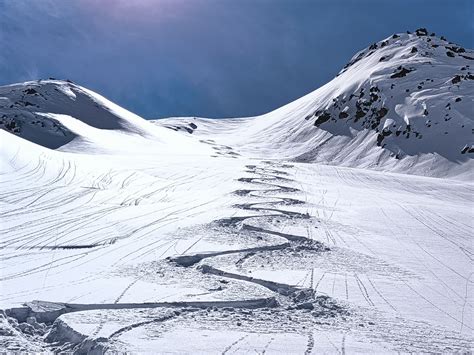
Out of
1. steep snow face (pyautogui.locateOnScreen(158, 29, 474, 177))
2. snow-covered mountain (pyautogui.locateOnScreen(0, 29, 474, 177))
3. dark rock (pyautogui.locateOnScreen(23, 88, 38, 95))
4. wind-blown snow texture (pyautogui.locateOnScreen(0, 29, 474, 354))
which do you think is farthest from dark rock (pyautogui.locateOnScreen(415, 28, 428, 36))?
dark rock (pyautogui.locateOnScreen(23, 88, 38, 95))

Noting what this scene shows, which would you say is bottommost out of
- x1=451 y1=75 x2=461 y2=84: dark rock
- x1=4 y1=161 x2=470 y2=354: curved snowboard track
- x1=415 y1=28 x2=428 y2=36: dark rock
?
x1=4 y1=161 x2=470 y2=354: curved snowboard track

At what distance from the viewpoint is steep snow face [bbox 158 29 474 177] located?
39969 millimetres

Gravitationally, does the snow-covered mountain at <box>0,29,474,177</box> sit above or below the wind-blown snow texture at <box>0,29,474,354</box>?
above

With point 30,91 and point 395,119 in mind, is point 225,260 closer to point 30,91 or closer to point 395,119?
point 395,119

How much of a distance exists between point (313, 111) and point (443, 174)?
1568 inches

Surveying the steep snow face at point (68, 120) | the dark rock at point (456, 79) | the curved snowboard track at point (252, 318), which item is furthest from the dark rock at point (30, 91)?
the curved snowboard track at point (252, 318)

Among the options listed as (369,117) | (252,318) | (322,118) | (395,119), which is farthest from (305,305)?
(322,118)

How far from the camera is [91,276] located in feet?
24.6

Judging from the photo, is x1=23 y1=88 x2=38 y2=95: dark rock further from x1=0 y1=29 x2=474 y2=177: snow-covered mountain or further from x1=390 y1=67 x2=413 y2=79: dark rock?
x1=390 y1=67 x2=413 y2=79: dark rock

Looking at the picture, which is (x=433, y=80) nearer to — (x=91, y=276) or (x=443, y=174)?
(x=443, y=174)

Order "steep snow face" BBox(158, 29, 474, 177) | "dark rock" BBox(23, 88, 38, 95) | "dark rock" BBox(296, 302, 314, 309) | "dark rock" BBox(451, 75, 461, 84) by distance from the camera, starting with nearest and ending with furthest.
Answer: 1. "dark rock" BBox(296, 302, 314, 309)
2. "steep snow face" BBox(158, 29, 474, 177)
3. "dark rock" BBox(451, 75, 461, 84)
4. "dark rock" BBox(23, 88, 38, 95)

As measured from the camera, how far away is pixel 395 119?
4972cm

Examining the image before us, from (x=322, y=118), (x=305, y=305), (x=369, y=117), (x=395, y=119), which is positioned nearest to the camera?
(x=305, y=305)

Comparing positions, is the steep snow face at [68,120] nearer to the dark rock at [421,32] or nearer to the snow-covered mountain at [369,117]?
the snow-covered mountain at [369,117]
